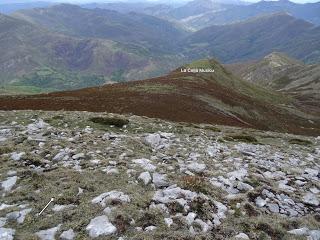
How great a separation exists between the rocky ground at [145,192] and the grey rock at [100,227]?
29mm

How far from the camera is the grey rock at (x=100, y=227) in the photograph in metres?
11.4

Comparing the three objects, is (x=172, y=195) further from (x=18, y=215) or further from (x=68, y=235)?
(x=18, y=215)

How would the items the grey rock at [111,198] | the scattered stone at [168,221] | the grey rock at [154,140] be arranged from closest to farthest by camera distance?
1. the scattered stone at [168,221]
2. the grey rock at [111,198]
3. the grey rock at [154,140]

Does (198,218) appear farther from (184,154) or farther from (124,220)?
(184,154)

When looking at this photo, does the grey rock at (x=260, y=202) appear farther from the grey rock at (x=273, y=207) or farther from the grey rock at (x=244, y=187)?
the grey rock at (x=244, y=187)

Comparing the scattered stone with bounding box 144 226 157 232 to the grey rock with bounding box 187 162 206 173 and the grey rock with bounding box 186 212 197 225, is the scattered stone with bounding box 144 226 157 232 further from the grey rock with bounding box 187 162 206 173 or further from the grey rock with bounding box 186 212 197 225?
the grey rock with bounding box 187 162 206 173

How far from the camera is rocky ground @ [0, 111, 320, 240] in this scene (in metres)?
12.1

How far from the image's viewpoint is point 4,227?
11797mm

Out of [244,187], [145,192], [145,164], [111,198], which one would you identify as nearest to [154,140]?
[145,164]

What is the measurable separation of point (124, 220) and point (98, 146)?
924cm

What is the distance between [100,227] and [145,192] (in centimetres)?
307

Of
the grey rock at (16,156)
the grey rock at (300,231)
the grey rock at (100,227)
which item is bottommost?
the grey rock at (300,231)

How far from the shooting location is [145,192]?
47.4ft

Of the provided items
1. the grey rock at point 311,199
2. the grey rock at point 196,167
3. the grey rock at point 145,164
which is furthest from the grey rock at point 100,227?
the grey rock at point 311,199
